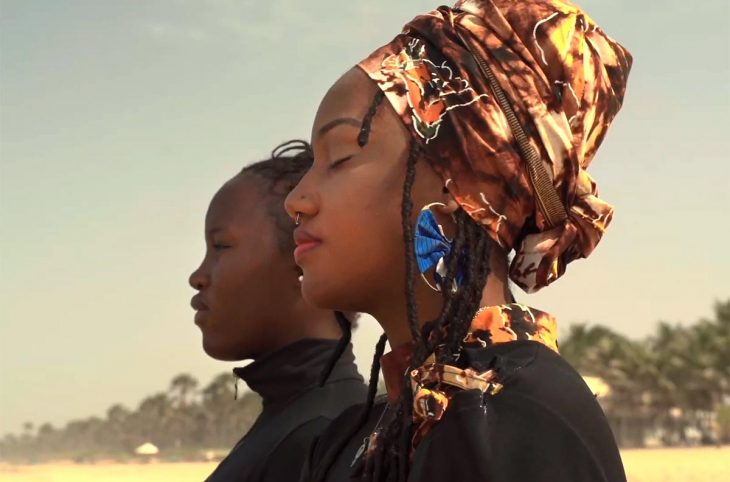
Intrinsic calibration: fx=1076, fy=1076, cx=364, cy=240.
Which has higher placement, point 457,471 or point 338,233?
point 338,233

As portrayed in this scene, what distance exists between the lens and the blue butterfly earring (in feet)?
7.30

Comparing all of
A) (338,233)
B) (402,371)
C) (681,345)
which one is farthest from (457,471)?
(681,345)

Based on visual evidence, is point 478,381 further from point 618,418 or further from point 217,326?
point 618,418

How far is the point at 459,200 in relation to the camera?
226 centimetres

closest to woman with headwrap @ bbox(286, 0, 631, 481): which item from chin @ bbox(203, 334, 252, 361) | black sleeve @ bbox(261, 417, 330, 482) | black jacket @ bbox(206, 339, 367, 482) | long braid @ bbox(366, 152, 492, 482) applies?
long braid @ bbox(366, 152, 492, 482)

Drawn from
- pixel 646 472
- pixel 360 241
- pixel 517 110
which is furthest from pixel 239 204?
pixel 646 472

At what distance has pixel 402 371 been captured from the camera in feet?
7.75

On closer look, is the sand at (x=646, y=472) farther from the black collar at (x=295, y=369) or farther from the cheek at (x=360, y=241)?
the cheek at (x=360, y=241)

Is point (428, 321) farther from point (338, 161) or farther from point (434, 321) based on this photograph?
point (338, 161)

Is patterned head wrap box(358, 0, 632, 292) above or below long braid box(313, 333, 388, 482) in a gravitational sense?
above

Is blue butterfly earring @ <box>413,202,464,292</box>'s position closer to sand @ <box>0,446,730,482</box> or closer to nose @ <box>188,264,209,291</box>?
nose @ <box>188,264,209,291</box>

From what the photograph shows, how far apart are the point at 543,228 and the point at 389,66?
0.50 meters

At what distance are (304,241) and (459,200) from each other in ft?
1.20

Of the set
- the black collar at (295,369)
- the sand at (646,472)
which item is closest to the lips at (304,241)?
A: the black collar at (295,369)
